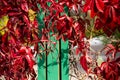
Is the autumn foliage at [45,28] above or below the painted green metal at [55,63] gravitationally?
above

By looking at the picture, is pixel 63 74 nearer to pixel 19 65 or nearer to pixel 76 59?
pixel 76 59

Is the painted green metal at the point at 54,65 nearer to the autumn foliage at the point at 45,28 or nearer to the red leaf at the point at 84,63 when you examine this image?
the autumn foliage at the point at 45,28

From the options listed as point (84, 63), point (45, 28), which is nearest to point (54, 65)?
point (45, 28)

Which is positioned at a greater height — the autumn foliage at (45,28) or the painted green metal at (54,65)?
the autumn foliage at (45,28)

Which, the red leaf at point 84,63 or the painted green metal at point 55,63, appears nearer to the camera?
the red leaf at point 84,63

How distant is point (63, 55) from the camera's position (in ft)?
6.68

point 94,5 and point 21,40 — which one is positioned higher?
point 94,5

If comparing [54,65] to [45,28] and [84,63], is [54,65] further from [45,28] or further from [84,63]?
[84,63]

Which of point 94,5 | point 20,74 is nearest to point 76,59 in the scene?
point 20,74

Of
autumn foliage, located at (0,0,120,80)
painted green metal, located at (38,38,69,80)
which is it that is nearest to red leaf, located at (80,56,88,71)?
autumn foliage, located at (0,0,120,80)

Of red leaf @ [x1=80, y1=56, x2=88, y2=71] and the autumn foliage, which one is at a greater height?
the autumn foliage

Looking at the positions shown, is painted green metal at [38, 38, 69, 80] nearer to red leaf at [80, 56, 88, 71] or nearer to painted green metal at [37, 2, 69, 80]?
painted green metal at [37, 2, 69, 80]

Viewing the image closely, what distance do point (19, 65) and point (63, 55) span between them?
387mm

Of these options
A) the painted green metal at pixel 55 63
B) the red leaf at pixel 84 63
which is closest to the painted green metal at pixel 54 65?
the painted green metal at pixel 55 63
